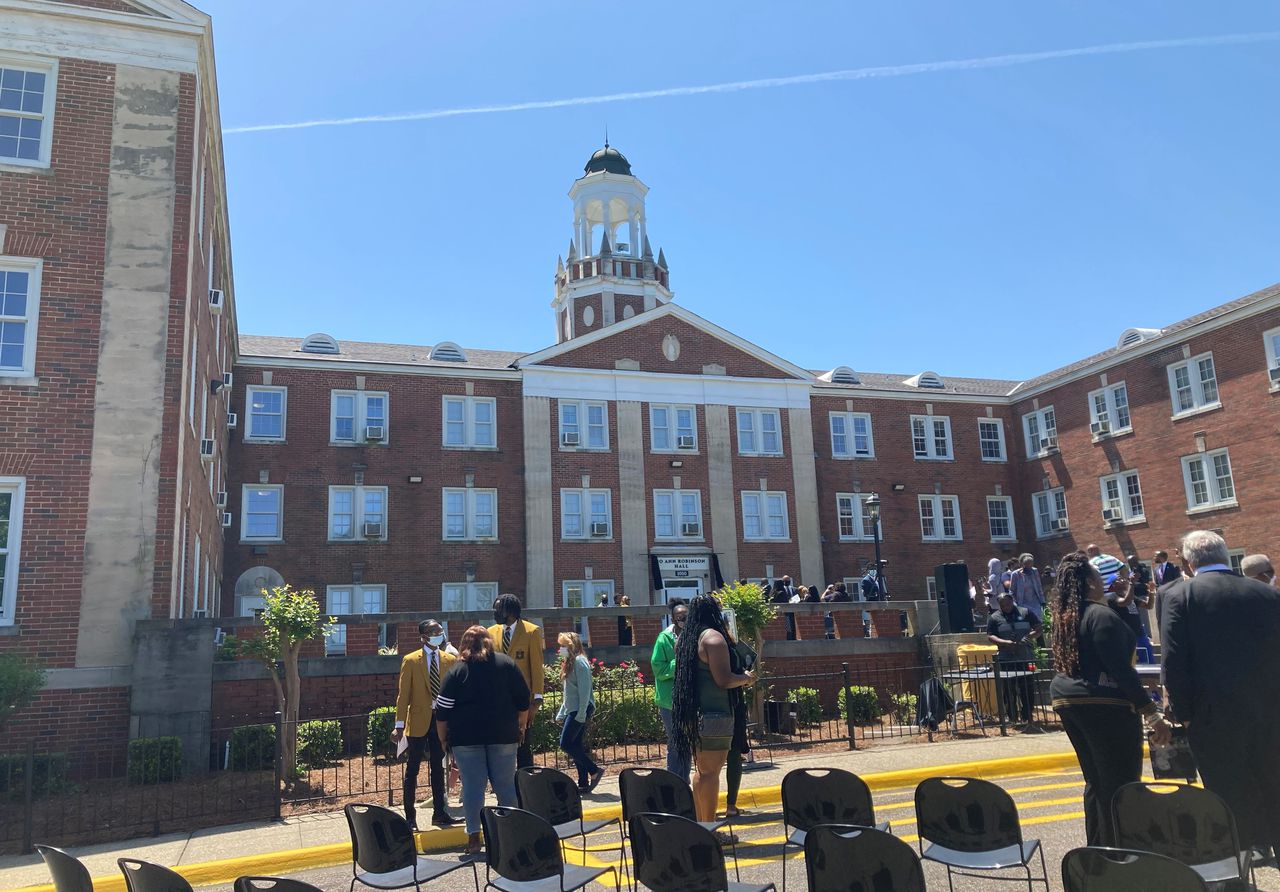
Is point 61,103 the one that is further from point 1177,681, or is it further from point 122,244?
point 1177,681

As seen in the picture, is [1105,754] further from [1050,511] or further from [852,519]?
[1050,511]

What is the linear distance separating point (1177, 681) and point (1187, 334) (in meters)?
28.6

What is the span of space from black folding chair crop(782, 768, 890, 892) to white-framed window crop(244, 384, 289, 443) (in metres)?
26.6

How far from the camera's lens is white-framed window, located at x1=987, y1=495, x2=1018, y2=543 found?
1481 inches

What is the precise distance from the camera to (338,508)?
3027 cm

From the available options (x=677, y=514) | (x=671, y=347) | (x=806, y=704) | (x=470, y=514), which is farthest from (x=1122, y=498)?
(x=470, y=514)

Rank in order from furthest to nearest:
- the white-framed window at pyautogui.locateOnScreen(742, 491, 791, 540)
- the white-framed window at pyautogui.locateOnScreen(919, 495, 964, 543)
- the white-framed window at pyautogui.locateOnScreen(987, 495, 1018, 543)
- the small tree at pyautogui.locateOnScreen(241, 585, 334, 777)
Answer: the white-framed window at pyautogui.locateOnScreen(987, 495, 1018, 543) < the white-framed window at pyautogui.locateOnScreen(919, 495, 964, 543) < the white-framed window at pyautogui.locateOnScreen(742, 491, 791, 540) < the small tree at pyautogui.locateOnScreen(241, 585, 334, 777)

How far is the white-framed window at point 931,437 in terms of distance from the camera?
124 ft

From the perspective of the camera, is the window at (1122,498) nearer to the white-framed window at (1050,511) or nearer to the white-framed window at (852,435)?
the white-framed window at (1050,511)

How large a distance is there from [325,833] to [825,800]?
582cm

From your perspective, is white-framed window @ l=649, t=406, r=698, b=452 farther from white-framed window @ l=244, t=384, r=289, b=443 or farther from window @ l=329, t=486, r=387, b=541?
white-framed window @ l=244, t=384, r=289, b=443

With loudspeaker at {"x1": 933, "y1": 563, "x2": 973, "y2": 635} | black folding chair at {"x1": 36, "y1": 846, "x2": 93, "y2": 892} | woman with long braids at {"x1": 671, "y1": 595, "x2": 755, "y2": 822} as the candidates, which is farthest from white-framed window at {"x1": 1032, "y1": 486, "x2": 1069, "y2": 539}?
black folding chair at {"x1": 36, "y1": 846, "x2": 93, "y2": 892}

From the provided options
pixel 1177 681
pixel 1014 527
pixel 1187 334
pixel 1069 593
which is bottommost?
pixel 1177 681

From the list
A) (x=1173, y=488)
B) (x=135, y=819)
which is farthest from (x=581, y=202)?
(x=135, y=819)
